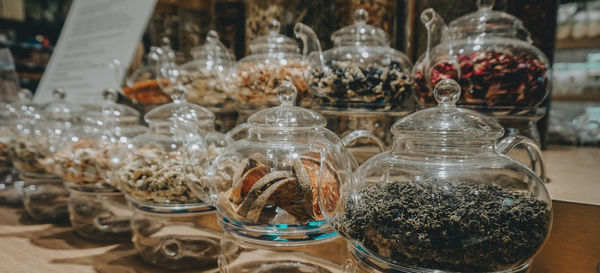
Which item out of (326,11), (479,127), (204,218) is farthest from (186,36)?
(479,127)

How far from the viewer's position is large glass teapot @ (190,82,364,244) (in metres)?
0.65

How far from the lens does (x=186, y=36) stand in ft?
6.27

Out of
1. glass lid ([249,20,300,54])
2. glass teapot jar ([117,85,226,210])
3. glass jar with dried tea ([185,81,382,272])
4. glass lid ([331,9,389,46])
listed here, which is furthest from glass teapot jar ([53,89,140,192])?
glass lid ([331,9,389,46])

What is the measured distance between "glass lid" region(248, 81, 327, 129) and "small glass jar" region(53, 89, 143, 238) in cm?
57

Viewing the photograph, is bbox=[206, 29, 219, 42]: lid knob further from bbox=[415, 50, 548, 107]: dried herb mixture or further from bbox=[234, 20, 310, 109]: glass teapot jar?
bbox=[415, 50, 548, 107]: dried herb mixture

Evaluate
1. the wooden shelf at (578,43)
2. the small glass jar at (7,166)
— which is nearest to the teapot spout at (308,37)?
the small glass jar at (7,166)

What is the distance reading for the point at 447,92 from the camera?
1.90 ft

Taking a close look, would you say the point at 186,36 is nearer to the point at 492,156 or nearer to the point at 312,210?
the point at 312,210

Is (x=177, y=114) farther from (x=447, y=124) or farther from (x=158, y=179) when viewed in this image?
(x=447, y=124)

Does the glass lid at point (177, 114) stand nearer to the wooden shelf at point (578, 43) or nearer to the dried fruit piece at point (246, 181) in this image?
the dried fruit piece at point (246, 181)

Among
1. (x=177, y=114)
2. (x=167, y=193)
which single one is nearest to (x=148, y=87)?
(x=177, y=114)

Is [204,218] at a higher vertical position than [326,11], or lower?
lower

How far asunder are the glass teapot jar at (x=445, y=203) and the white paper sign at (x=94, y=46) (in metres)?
1.39

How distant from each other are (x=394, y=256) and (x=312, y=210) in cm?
17
